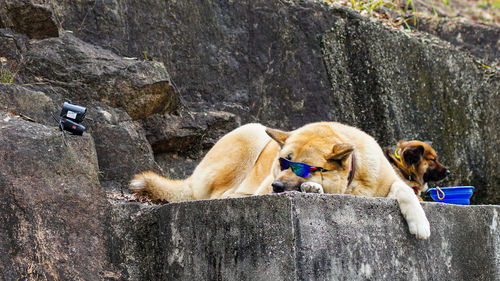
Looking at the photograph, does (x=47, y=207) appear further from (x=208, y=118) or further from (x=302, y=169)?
(x=208, y=118)

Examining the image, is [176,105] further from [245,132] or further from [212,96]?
[245,132]

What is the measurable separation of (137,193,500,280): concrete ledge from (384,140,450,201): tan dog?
2.23 meters

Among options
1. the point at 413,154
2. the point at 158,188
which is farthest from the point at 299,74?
the point at 158,188

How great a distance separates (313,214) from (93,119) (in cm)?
239

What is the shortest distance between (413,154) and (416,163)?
0.16 metres

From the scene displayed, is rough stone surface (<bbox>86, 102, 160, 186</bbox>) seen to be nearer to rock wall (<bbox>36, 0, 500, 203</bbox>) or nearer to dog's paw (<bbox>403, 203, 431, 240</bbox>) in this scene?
rock wall (<bbox>36, 0, 500, 203</bbox>)

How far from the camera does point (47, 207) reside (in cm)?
338

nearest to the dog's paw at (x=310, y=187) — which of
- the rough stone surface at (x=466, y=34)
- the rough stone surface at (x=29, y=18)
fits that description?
the rough stone surface at (x=29, y=18)

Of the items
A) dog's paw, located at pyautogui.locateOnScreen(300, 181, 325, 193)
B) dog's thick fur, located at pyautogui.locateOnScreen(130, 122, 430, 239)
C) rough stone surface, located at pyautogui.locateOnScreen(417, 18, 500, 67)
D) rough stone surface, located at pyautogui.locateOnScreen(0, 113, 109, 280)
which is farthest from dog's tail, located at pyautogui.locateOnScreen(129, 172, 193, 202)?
rough stone surface, located at pyautogui.locateOnScreen(417, 18, 500, 67)

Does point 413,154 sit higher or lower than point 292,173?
lower

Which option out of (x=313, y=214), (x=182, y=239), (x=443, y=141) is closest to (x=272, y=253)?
(x=313, y=214)

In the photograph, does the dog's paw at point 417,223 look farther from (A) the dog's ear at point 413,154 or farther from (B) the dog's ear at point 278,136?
(A) the dog's ear at point 413,154

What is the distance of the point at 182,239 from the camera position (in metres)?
3.38

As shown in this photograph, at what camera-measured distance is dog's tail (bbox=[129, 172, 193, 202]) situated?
4.25 meters
